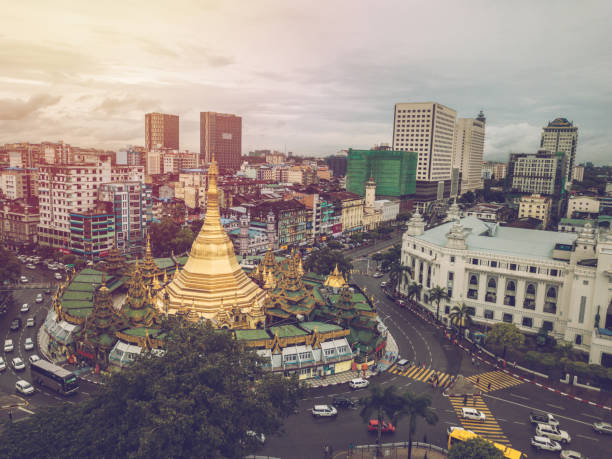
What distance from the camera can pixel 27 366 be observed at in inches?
2237

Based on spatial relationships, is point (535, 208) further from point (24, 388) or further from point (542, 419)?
point (24, 388)

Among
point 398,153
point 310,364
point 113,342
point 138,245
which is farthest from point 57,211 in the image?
point 398,153

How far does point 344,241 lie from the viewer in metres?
149

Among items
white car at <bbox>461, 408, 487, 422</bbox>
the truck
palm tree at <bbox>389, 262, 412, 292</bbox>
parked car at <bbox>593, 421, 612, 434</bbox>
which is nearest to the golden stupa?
white car at <bbox>461, 408, 487, 422</bbox>

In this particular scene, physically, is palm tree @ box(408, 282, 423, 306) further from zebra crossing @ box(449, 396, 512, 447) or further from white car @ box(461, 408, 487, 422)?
white car @ box(461, 408, 487, 422)

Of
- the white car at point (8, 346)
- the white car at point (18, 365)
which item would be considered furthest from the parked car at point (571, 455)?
the white car at point (8, 346)

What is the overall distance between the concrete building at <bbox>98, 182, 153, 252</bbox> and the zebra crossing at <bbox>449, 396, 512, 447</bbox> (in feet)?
312

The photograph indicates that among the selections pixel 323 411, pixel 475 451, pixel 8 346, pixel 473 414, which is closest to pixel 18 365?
pixel 8 346

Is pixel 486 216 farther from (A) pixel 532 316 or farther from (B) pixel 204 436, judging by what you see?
(B) pixel 204 436

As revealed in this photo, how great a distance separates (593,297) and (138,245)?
105m

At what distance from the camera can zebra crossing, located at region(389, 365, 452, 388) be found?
56.6 metres

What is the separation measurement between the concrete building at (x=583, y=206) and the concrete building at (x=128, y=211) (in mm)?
145449

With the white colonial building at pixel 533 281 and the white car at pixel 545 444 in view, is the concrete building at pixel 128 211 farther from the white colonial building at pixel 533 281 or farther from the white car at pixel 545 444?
the white car at pixel 545 444

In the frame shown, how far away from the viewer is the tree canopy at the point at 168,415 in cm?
3028
